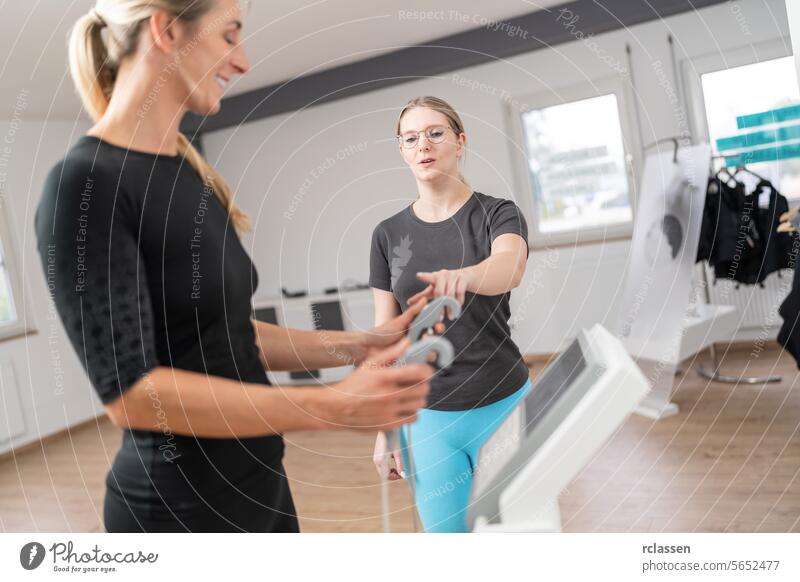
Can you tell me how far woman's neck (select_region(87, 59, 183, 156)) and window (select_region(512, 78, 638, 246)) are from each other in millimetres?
618

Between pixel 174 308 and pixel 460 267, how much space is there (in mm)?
452

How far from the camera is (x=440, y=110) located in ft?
3.96

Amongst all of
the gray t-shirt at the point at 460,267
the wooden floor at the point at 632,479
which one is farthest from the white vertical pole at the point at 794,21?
the wooden floor at the point at 632,479

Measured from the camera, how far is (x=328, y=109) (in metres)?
1.32

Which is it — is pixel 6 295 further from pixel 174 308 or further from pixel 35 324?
pixel 174 308

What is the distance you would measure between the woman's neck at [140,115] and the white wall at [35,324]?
0.30 ft

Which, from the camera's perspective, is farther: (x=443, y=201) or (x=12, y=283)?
(x=12, y=283)

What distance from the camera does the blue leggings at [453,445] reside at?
3.97ft

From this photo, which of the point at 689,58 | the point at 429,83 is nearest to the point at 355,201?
the point at 429,83

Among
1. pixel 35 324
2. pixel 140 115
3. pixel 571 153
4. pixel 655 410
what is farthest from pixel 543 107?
pixel 655 410

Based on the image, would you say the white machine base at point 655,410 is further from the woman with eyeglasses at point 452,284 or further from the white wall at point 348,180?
the woman with eyeglasses at point 452,284

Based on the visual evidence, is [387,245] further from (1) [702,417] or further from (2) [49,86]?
(1) [702,417]

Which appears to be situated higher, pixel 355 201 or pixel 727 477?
pixel 355 201

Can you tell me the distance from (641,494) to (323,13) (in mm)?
1686
